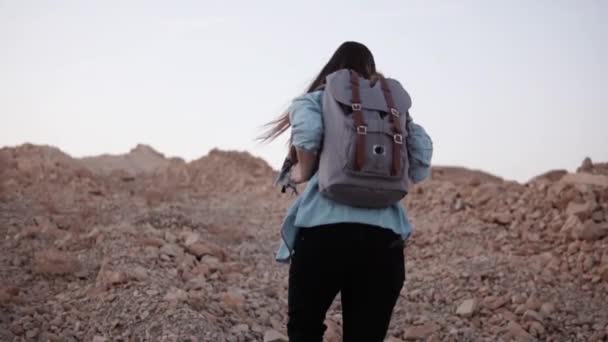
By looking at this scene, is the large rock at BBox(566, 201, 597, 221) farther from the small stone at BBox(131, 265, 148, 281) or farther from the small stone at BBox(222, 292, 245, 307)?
the small stone at BBox(131, 265, 148, 281)

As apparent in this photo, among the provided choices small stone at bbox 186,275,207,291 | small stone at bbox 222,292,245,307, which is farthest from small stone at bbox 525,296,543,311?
small stone at bbox 186,275,207,291

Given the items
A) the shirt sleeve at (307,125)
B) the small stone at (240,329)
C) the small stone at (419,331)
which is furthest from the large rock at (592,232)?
the shirt sleeve at (307,125)

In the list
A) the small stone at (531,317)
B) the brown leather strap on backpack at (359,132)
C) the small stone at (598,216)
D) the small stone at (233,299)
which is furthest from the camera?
the small stone at (598,216)

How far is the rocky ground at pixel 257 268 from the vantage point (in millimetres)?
4457

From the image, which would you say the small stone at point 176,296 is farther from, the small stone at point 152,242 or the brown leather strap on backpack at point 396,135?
the brown leather strap on backpack at point 396,135

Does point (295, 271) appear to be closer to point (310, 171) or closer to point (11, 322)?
point (310, 171)

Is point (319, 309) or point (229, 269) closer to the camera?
point (319, 309)

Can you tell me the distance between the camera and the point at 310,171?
238 centimetres

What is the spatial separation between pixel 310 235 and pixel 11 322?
9.76 ft

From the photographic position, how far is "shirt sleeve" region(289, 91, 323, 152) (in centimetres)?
225

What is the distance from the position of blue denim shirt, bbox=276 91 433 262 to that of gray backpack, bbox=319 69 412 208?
0.10 ft

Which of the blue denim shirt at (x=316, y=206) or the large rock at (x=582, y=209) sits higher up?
the large rock at (x=582, y=209)

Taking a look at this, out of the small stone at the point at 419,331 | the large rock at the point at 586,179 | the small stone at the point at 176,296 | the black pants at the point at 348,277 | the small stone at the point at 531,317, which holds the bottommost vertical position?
the small stone at the point at 419,331

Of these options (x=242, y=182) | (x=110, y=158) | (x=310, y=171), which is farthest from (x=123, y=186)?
(x=310, y=171)
